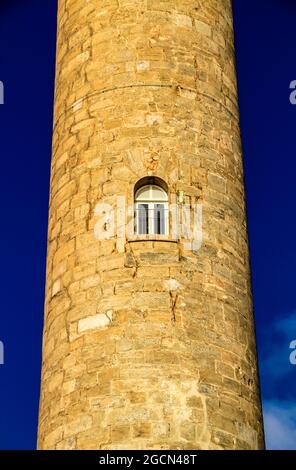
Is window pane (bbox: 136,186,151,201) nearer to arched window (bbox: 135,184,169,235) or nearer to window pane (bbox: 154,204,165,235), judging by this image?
arched window (bbox: 135,184,169,235)

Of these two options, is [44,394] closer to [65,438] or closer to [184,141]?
[65,438]

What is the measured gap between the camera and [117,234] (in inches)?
477

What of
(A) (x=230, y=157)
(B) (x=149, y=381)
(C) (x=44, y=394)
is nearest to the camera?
(B) (x=149, y=381)

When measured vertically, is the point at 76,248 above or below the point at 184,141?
below

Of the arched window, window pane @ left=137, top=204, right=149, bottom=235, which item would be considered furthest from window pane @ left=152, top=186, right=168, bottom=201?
window pane @ left=137, top=204, right=149, bottom=235

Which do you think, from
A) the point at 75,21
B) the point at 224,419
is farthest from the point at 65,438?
the point at 75,21

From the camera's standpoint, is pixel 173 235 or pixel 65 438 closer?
pixel 65 438

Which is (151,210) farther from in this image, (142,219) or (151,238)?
(151,238)

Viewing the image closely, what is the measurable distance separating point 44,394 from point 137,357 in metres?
1.38

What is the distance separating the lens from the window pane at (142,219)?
12.2 metres

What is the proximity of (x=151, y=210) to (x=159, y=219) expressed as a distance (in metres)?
0.14

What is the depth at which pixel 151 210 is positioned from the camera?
12367 mm

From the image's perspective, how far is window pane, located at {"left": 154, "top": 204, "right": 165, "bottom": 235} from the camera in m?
12.2
